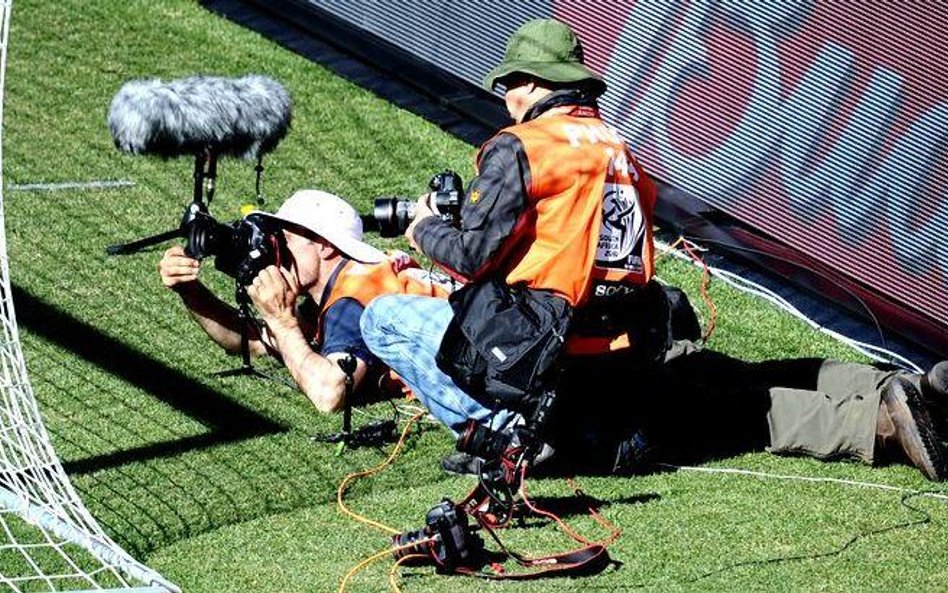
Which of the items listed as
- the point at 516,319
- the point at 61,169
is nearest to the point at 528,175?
the point at 516,319

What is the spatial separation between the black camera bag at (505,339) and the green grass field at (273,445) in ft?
1.48

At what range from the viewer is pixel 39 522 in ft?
19.9

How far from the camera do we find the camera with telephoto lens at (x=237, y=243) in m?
7.22

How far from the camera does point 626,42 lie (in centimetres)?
913

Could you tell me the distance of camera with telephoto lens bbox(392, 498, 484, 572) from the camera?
232 inches

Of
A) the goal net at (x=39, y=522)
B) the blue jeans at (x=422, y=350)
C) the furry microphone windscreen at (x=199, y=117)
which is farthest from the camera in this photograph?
the furry microphone windscreen at (x=199, y=117)

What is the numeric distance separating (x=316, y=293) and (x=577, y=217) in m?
1.55

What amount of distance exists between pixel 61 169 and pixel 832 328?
3942 mm

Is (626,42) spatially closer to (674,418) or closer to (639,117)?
Answer: (639,117)

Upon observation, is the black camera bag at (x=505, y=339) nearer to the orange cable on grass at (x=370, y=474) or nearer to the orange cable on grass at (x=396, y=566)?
the orange cable on grass at (x=370, y=474)

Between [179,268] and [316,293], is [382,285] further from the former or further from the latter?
[179,268]

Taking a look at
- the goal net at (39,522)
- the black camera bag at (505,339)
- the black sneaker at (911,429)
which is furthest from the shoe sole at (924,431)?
the goal net at (39,522)

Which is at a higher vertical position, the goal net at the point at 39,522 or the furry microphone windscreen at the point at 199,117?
the furry microphone windscreen at the point at 199,117

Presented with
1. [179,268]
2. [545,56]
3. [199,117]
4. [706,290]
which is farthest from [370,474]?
[706,290]
